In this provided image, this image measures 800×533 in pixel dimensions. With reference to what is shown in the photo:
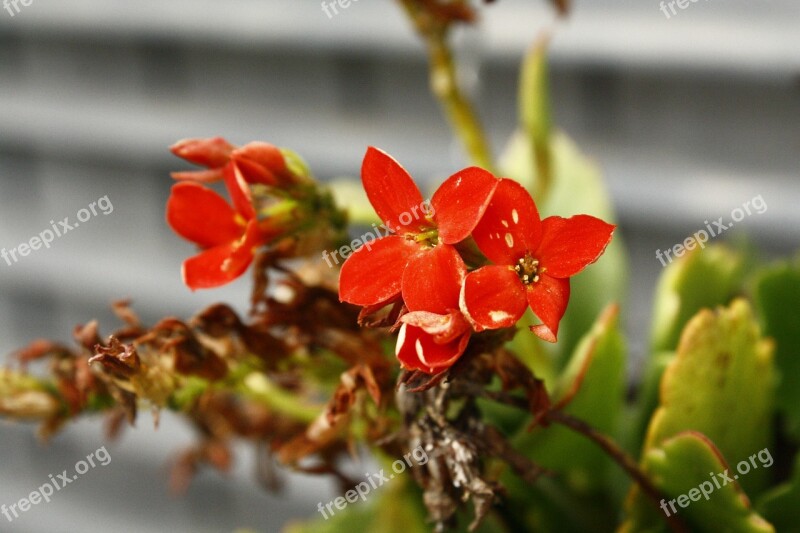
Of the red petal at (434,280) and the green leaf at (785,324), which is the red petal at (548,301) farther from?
the green leaf at (785,324)

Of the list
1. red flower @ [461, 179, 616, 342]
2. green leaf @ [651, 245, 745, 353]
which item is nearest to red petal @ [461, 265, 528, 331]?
red flower @ [461, 179, 616, 342]

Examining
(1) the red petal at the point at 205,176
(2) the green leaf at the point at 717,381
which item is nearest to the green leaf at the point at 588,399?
(2) the green leaf at the point at 717,381

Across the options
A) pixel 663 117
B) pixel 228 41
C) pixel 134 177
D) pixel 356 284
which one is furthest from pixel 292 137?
pixel 356 284

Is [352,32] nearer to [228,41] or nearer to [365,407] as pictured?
[228,41]

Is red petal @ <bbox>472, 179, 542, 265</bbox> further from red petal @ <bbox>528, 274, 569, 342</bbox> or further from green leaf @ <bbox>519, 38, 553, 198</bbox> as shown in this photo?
green leaf @ <bbox>519, 38, 553, 198</bbox>

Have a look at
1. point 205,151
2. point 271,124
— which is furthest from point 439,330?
point 271,124

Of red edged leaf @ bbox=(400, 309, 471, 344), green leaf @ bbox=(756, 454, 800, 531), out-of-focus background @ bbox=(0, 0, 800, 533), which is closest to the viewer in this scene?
red edged leaf @ bbox=(400, 309, 471, 344)

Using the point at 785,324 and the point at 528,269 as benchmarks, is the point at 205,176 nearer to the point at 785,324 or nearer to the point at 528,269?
the point at 528,269

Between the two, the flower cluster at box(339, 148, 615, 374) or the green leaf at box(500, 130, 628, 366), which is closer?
the flower cluster at box(339, 148, 615, 374)
